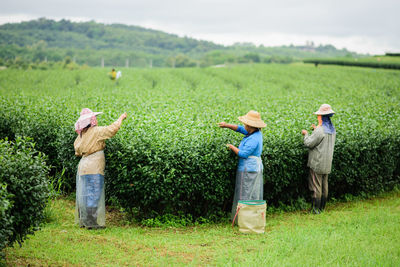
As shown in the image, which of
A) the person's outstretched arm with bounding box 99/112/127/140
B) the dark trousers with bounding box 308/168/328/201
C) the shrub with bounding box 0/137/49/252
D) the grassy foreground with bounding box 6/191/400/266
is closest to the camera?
the shrub with bounding box 0/137/49/252

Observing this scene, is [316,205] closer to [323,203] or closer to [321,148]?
[323,203]

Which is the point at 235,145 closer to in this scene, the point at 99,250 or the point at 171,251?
the point at 171,251

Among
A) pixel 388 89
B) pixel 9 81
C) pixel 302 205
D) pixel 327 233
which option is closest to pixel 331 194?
pixel 302 205

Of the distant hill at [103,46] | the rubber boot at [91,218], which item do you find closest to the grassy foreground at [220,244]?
the rubber boot at [91,218]

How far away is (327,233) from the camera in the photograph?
604cm

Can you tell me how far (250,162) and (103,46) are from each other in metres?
87.4

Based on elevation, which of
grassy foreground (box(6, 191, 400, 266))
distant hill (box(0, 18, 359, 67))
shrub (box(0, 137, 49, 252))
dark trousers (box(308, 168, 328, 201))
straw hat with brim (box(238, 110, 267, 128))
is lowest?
grassy foreground (box(6, 191, 400, 266))

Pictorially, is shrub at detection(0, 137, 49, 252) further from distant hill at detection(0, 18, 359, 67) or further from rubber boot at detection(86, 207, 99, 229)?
distant hill at detection(0, 18, 359, 67)

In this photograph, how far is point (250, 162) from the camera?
6.17 m

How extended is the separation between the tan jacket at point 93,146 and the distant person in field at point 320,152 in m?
3.70

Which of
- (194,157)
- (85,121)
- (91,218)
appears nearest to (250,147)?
(194,157)

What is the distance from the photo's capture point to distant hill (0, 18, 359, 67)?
5036cm

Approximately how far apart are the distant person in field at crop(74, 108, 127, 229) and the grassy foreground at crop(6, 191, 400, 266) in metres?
0.28

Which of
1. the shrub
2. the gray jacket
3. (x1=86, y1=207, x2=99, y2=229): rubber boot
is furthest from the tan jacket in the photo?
the gray jacket
